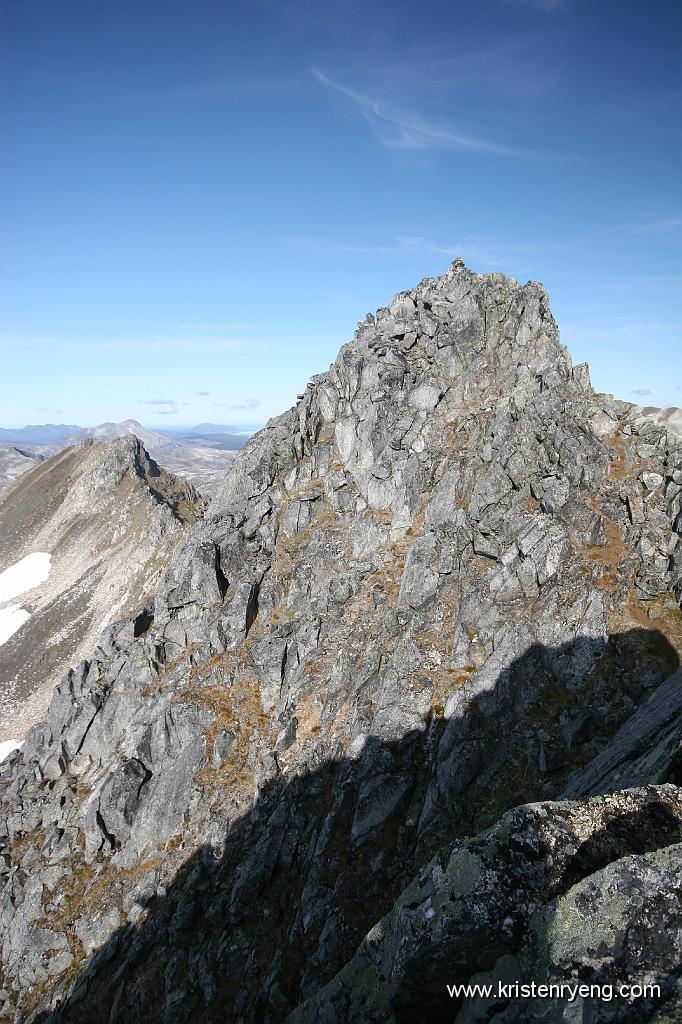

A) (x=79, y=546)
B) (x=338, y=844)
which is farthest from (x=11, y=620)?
(x=338, y=844)

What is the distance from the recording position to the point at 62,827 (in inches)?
1592

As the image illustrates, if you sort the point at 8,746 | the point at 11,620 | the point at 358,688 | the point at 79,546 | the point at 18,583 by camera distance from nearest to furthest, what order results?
the point at 358,688 < the point at 8,746 < the point at 11,620 < the point at 18,583 < the point at 79,546

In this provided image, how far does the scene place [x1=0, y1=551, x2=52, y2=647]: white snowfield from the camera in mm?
87500

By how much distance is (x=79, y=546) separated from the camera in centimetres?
10038

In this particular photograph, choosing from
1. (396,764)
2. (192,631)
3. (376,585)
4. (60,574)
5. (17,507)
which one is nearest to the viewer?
(396,764)

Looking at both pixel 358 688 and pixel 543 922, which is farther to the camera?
pixel 358 688

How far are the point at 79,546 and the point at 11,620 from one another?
58.4ft

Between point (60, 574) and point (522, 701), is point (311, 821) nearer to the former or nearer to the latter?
point (522, 701)

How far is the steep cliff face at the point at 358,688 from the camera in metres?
24.4

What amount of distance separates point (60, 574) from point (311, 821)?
8464cm

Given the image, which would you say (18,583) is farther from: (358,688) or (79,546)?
(358,688)

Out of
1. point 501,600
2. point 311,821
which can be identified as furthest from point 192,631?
point 501,600

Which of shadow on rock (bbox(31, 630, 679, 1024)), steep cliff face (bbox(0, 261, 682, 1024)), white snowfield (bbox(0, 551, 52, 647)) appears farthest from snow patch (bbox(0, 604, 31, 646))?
shadow on rock (bbox(31, 630, 679, 1024))

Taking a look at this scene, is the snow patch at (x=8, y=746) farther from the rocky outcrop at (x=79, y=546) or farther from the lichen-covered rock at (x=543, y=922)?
the lichen-covered rock at (x=543, y=922)
